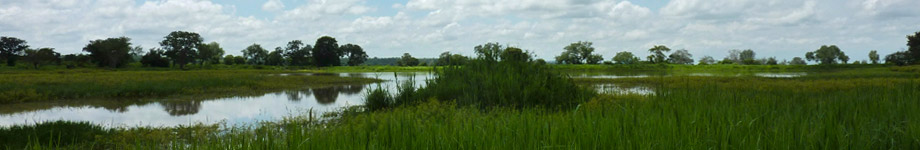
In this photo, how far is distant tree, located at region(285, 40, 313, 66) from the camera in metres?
88.4

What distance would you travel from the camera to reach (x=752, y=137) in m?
3.81

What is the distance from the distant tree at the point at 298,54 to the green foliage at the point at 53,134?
82008mm

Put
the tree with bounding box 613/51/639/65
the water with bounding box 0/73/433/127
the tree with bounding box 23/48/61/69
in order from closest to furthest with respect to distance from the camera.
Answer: the water with bounding box 0/73/433/127
the tree with bounding box 23/48/61/69
the tree with bounding box 613/51/639/65

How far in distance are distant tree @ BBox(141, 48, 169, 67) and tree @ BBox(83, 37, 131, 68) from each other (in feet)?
14.3

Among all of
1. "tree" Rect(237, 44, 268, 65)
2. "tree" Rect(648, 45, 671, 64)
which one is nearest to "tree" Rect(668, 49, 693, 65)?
"tree" Rect(648, 45, 671, 64)

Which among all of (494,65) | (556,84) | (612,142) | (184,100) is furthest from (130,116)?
(612,142)

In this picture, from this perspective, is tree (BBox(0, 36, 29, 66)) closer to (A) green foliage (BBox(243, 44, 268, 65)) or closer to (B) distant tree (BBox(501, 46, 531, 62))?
(A) green foliage (BBox(243, 44, 268, 65))

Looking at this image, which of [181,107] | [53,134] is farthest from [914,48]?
[53,134]

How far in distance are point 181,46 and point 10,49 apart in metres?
19.6

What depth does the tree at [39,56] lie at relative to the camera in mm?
56875

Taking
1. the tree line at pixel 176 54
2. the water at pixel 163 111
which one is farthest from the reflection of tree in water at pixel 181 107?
the tree line at pixel 176 54

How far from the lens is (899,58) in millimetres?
52438

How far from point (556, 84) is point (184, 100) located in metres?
12.2

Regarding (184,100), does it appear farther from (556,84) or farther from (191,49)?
(191,49)
